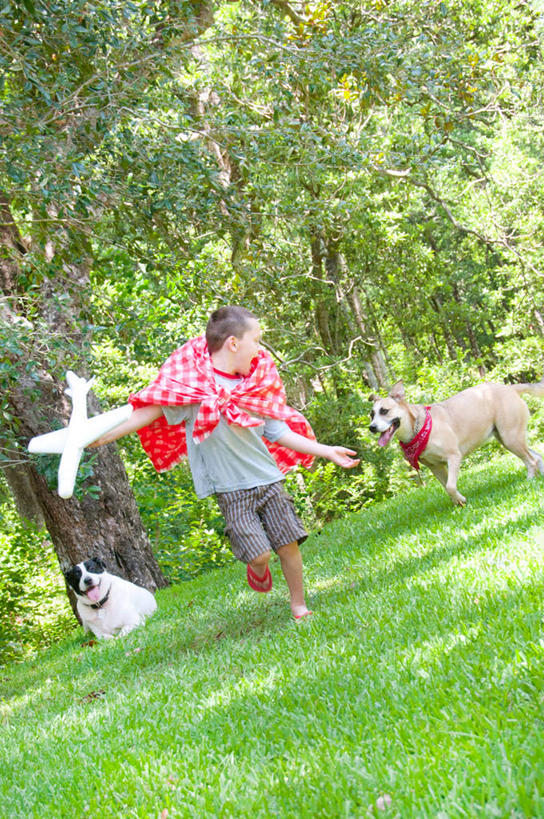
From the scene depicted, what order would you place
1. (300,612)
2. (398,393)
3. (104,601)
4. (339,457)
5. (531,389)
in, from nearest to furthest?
(339,457) < (300,612) < (104,601) < (398,393) < (531,389)

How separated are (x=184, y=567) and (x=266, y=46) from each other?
26.2 feet

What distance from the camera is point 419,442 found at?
24.5ft

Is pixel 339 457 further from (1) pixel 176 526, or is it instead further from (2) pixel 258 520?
(1) pixel 176 526

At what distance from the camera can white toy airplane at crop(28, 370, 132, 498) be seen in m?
4.11

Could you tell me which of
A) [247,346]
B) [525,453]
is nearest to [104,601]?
[247,346]

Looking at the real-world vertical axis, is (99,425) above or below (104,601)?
above

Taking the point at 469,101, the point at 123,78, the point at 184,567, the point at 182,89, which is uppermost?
the point at 182,89

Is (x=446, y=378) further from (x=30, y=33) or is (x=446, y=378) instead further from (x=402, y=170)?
(x=30, y=33)

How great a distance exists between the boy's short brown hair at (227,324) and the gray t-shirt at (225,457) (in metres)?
0.27

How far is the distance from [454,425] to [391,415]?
0.71 m

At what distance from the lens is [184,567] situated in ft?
41.4

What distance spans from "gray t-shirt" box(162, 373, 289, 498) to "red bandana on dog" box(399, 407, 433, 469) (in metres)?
2.64

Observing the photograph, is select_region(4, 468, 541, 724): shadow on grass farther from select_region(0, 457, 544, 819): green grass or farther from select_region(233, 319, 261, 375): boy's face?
select_region(233, 319, 261, 375): boy's face

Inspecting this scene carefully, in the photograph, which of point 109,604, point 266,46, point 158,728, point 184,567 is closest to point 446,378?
point 184,567
